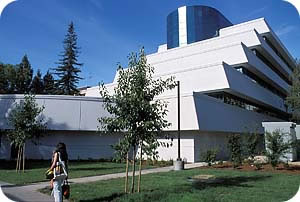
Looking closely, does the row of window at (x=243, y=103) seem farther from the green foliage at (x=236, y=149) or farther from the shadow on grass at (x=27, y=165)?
the shadow on grass at (x=27, y=165)

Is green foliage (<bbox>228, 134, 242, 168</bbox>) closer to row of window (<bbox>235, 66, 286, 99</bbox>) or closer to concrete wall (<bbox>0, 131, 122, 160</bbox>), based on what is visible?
concrete wall (<bbox>0, 131, 122, 160</bbox>)

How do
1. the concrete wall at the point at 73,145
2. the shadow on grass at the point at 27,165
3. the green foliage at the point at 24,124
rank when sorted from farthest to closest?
1. the concrete wall at the point at 73,145
2. the shadow on grass at the point at 27,165
3. the green foliage at the point at 24,124

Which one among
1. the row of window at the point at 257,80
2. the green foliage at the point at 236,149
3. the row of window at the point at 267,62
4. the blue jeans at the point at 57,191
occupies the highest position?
the row of window at the point at 267,62

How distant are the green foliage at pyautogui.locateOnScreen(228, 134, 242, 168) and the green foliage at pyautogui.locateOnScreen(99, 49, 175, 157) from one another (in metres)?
8.91

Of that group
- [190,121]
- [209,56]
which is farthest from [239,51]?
[190,121]

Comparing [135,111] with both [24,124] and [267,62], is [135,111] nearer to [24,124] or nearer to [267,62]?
[24,124]

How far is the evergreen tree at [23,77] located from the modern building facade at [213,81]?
11524mm

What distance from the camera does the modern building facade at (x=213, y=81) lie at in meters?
21.6

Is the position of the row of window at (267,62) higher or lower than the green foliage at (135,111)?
higher

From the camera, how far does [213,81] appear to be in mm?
27391

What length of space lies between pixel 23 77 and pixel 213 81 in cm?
2973

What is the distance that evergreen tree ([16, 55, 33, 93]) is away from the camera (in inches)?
1716

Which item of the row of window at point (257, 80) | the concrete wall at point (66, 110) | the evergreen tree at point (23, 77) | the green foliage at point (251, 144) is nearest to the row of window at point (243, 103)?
the row of window at point (257, 80)

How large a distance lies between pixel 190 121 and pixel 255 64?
16.3 m
